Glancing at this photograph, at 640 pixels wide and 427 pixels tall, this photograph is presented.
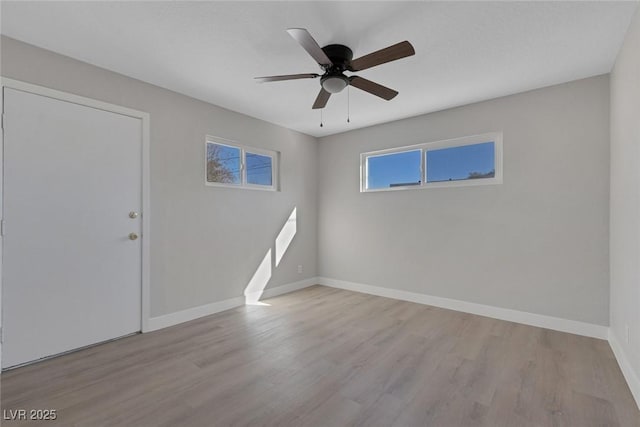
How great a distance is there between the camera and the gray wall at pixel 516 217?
2848mm

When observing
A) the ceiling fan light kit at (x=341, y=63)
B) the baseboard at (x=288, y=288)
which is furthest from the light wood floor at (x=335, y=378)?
the ceiling fan light kit at (x=341, y=63)

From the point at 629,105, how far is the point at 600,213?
116 centimetres

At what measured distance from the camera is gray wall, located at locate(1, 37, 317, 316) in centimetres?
255


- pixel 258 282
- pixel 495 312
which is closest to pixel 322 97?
pixel 258 282

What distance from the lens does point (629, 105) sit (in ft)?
6.84

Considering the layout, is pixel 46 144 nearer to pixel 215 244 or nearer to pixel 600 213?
pixel 215 244

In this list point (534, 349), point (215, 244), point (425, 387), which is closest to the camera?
point (425, 387)

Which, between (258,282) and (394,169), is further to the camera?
(394,169)

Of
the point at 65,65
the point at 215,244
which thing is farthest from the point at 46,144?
the point at 215,244

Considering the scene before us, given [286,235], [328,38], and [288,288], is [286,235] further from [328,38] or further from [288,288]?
[328,38]

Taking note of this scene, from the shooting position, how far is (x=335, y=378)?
2.14 m

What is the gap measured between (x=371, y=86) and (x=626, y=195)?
6.77ft

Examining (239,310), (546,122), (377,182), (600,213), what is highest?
(546,122)

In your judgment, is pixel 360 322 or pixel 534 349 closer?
pixel 534 349
